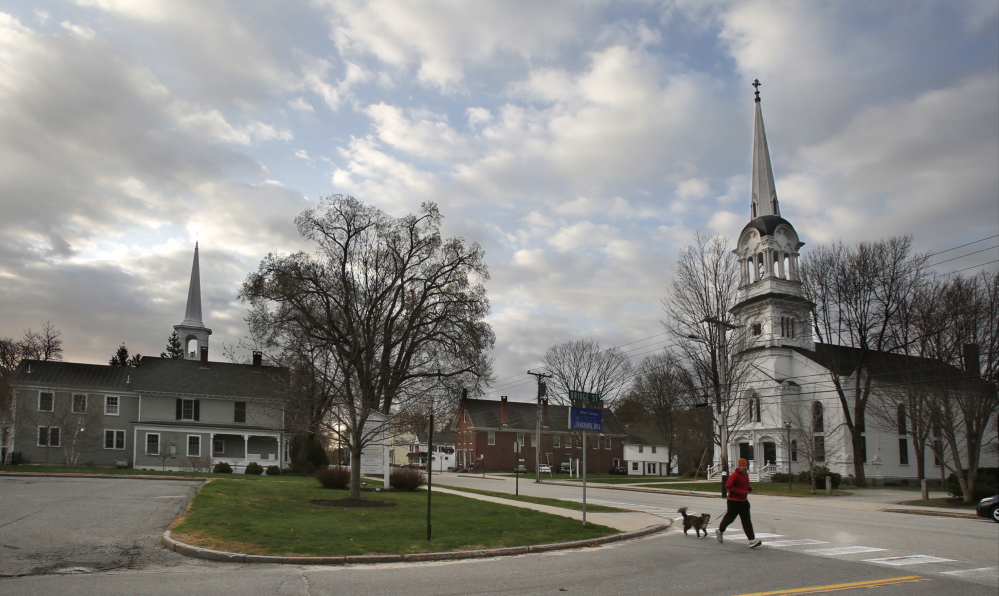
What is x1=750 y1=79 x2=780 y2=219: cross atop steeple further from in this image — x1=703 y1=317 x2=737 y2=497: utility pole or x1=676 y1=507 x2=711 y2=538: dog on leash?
x1=676 y1=507 x2=711 y2=538: dog on leash

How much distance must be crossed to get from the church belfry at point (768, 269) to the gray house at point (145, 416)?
129 ft

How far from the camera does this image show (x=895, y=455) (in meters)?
53.8

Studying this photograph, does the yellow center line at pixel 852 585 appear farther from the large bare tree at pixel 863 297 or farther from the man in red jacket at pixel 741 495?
the large bare tree at pixel 863 297

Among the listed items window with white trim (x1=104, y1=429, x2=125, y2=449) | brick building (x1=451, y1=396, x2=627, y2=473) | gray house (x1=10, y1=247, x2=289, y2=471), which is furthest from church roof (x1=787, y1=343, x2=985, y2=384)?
window with white trim (x1=104, y1=429, x2=125, y2=449)

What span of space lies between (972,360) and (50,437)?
2126 inches

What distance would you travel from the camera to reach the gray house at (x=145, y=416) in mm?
44656

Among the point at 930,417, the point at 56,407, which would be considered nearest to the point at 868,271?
the point at 930,417

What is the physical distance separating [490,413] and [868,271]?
48.1m

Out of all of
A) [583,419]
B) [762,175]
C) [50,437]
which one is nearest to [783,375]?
[762,175]

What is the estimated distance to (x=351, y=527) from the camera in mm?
14789

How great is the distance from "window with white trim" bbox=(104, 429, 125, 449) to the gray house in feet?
0.20

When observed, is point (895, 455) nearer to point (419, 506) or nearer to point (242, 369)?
point (419, 506)

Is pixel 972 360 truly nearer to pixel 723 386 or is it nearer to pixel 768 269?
pixel 723 386

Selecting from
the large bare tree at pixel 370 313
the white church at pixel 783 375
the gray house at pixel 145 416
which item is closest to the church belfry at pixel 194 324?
the gray house at pixel 145 416
